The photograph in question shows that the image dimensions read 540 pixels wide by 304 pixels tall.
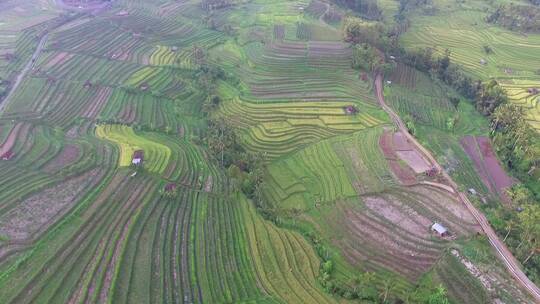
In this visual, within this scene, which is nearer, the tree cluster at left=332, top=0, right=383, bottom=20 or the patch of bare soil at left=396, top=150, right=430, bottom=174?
the patch of bare soil at left=396, top=150, right=430, bottom=174

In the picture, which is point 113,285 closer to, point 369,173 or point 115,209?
point 115,209

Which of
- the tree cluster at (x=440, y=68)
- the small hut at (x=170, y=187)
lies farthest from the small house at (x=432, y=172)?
the tree cluster at (x=440, y=68)

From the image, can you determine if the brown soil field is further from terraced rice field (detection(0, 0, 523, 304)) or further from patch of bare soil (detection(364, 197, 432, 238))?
patch of bare soil (detection(364, 197, 432, 238))

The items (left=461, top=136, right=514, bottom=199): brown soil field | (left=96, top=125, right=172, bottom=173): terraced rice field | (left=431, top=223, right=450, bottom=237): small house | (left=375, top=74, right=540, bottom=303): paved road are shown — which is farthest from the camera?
(left=461, top=136, right=514, bottom=199): brown soil field

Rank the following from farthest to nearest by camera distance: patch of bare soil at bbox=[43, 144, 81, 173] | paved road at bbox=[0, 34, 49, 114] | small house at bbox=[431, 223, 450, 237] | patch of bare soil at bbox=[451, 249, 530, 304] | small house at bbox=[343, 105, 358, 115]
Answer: small house at bbox=[343, 105, 358, 115] → paved road at bbox=[0, 34, 49, 114] → patch of bare soil at bbox=[43, 144, 81, 173] → small house at bbox=[431, 223, 450, 237] → patch of bare soil at bbox=[451, 249, 530, 304]

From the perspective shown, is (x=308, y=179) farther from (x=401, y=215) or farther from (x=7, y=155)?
(x=7, y=155)

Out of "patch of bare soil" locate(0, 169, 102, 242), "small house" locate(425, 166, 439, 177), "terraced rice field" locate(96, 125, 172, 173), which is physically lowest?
"patch of bare soil" locate(0, 169, 102, 242)

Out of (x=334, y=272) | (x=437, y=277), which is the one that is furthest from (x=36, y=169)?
(x=437, y=277)

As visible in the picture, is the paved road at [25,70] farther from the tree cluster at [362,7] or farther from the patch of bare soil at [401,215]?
the tree cluster at [362,7]

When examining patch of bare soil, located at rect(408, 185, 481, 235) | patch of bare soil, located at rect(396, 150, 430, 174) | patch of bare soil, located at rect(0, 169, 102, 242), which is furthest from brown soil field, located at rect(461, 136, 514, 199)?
patch of bare soil, located at rect(0, 169, 102, 242)
